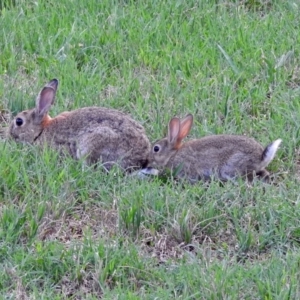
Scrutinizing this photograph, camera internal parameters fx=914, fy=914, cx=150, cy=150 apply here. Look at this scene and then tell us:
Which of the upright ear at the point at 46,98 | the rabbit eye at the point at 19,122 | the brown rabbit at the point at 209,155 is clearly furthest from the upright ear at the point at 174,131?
the rabbit eye at the point at 19,122

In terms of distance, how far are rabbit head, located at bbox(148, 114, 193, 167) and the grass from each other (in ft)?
0.89

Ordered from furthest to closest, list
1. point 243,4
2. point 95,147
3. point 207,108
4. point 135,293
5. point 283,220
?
point 243,4 < point 207,108 < point 95,147 < point 283,220 < point 135,293

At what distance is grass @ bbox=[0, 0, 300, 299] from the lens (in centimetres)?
527

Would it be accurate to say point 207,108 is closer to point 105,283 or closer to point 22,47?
point 22,47

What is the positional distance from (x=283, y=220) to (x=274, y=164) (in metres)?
0.94

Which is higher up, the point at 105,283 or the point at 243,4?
the point at 243,4

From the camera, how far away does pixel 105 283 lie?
17.2 ft

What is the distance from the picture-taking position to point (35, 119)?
7.02 metres

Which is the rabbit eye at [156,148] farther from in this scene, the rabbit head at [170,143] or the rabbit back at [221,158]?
the rabbit back at [221,158]

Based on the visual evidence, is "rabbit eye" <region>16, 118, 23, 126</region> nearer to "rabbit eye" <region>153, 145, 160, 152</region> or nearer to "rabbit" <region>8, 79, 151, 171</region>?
"rabbit" <region>8, 79, 151, 171</region>

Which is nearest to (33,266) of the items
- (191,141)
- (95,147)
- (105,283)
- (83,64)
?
(105,283)

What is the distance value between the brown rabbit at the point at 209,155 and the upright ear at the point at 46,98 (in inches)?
34.9

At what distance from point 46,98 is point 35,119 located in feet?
0.61

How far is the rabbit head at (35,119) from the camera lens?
6.93 m
